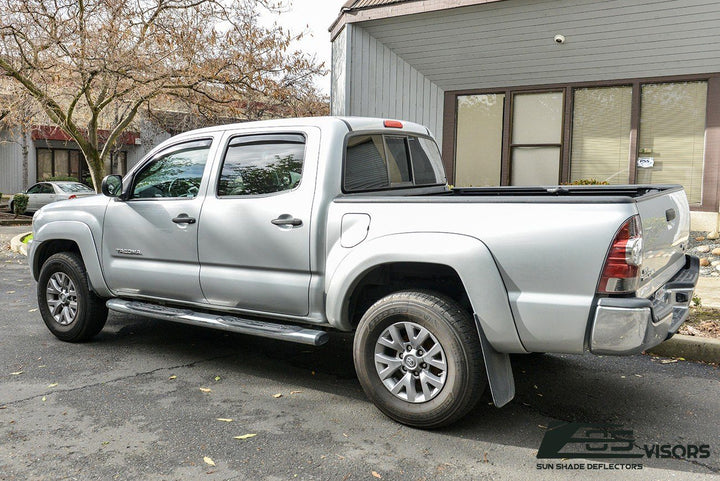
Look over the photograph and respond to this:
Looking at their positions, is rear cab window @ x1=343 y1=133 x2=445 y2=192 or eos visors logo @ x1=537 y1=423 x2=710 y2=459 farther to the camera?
rear cab window @ x1=343 y1=133 x2=445 y2=192

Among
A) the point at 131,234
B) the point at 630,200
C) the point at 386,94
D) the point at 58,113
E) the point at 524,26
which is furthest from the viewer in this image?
the point at 58,113

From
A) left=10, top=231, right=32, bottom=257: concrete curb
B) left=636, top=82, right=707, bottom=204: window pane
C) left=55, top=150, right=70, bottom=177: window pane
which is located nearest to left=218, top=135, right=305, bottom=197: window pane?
left=10, top=231, right=32, bottom=257: concrete curb

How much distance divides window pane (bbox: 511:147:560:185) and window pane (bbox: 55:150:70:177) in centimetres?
2959

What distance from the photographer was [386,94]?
44.8 ft

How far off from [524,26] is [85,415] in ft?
35.0

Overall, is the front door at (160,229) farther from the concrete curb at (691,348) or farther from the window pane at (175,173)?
the concrete curb at (691,348)

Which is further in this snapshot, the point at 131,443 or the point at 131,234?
the point at 131,234

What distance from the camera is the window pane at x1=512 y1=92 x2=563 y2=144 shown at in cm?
1348

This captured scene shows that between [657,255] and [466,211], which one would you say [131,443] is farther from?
[657,255]

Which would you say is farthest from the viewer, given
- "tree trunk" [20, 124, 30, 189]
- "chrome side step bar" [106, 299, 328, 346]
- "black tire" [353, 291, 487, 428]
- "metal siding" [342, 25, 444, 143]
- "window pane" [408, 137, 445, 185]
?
"tree trunk" [20, 124, 30, 189]

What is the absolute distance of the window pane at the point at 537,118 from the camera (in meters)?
13.5

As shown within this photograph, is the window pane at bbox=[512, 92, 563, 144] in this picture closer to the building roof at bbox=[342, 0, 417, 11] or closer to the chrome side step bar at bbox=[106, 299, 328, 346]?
the building roof at bbox=[342, 0, 417, 11]

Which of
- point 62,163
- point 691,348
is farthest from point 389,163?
point 62,163

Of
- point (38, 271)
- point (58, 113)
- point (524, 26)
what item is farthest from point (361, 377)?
point (58, 113)
